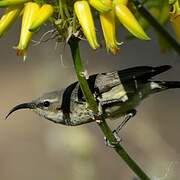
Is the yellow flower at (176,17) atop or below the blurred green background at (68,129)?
atop

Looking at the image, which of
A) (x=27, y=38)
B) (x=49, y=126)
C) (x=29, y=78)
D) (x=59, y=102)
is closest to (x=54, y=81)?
(x=49, y=126)

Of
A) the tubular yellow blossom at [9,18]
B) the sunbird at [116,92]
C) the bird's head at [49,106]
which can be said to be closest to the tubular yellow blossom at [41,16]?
the tubular yellow blossom at [9,18]

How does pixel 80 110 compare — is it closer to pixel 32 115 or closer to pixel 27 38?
pixel 27 38

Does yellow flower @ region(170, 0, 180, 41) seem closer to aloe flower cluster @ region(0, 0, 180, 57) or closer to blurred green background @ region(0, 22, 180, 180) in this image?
aloe flower cluster @ region(0, 0, 180, 57)

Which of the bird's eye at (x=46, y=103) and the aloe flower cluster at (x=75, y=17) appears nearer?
the aloe flower cluster at (x=75, y=17)

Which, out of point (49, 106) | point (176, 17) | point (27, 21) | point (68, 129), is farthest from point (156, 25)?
point (68, 129)

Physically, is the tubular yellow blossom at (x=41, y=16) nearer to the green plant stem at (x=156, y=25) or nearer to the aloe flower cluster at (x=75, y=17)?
the aloe flower cluster at (x=75, y=17)

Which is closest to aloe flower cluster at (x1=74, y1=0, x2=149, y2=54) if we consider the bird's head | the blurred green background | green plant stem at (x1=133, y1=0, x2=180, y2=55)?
green plant stem at (x1=133, y1=0, x2=180, y2=55)
